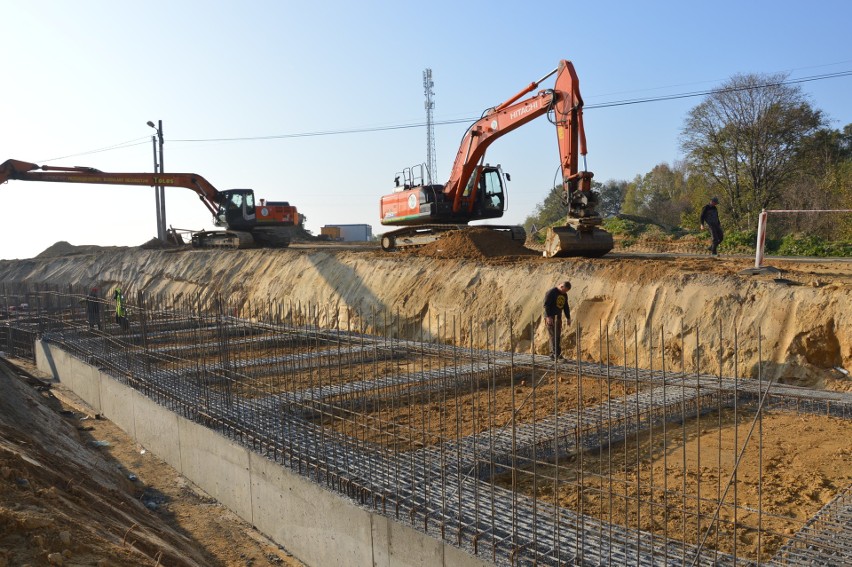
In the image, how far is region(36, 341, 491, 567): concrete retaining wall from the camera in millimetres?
4824

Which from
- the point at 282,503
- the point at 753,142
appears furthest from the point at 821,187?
the point at 282,503

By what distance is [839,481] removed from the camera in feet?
18.2

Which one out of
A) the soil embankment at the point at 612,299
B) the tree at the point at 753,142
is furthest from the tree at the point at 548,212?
the soil embankment at the point at 612,299

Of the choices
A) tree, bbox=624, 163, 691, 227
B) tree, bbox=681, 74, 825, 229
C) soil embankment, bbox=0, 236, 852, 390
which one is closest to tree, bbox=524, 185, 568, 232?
tree, bbox=624, 163, 691, 227

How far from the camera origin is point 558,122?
42.5ft

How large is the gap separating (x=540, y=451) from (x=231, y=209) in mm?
19616

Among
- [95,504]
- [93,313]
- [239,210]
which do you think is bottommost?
[95,504]

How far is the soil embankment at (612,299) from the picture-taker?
8.51 meters

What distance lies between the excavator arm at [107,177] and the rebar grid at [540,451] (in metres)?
13.8

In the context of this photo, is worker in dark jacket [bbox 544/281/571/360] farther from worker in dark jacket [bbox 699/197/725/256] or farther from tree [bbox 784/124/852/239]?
tree [bbox 784/124/852/239]

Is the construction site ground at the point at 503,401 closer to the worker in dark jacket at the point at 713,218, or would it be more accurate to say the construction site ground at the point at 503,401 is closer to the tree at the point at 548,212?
the worker in dark jacket at the point at 713,218

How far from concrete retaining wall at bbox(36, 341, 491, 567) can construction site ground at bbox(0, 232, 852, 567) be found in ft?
0.67

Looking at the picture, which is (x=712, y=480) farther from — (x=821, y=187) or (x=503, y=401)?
(x=821, y=187)

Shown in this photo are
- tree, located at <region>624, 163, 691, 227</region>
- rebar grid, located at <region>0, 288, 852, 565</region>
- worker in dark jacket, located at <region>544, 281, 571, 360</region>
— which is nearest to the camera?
rebar grid, located at <region>0, 288, 852, 565</region>
